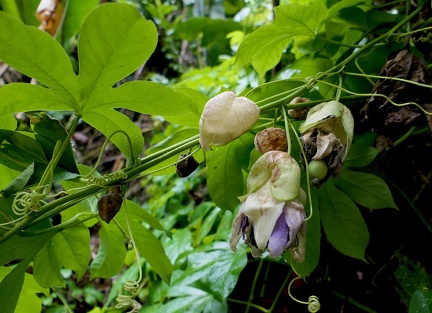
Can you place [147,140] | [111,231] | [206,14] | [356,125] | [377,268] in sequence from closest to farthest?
[356,125] → [111,231] → [377,268] → [147,140] → [206,14]

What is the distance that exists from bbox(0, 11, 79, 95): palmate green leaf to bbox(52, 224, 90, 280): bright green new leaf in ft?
0.98

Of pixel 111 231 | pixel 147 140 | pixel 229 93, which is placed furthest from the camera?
pixel 147 140

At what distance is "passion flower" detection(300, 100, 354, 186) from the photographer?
51 cm

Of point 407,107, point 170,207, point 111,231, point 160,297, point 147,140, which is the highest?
point 407,107

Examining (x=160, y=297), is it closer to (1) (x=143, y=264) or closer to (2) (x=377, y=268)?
(1) (x=143, y=264)

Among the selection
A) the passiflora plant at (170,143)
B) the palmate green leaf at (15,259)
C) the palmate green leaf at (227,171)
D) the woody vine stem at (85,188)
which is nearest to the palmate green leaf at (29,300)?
the passiflora plant at (170,143)

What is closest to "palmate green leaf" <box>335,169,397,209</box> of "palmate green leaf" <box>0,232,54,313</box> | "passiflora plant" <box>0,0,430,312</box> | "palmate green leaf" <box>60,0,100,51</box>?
"passiflora plant" <box>0,0,430,312</box>

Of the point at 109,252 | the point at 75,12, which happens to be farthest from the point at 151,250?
the point at 75,12

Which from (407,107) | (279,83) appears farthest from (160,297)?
(407,107)

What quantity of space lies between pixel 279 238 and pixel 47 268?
0.48 metres

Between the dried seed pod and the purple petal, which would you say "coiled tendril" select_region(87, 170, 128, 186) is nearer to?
the dried seed pod

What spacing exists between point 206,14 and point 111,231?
2359 millimetres

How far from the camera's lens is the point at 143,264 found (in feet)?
4.38

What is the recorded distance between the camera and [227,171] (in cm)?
79
